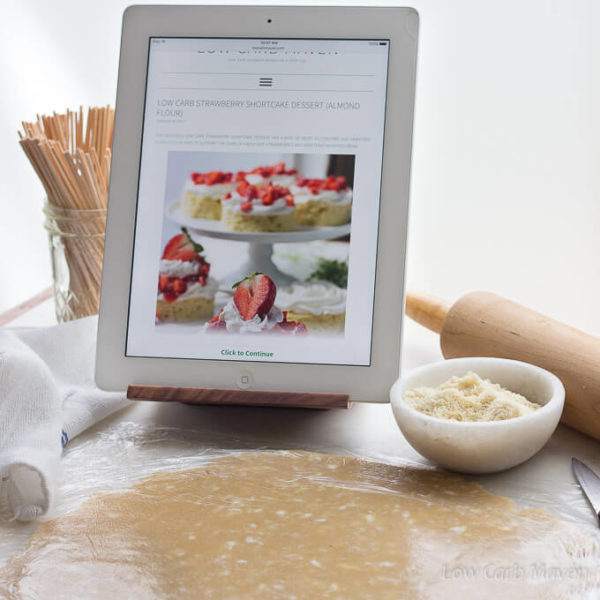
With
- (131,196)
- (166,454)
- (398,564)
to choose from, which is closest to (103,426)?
(166,454)

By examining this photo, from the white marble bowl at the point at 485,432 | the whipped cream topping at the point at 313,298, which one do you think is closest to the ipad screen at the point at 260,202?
the whipped cream topping at the point at 313,298

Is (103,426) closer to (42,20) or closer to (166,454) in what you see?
(166,454)

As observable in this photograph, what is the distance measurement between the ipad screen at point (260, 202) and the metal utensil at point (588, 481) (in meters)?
0.25

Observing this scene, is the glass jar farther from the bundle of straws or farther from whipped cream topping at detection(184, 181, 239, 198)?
whipped cream topping at detection(184, 181, 239, 198)

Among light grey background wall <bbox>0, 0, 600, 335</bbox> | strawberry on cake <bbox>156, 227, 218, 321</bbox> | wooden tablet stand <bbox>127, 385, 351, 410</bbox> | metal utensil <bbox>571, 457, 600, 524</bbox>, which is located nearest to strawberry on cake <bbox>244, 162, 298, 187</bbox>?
strawberry on cake <bbox>156, 227, 218, 321</bbox>

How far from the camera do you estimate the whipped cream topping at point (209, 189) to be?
87cm

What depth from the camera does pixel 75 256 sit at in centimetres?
112

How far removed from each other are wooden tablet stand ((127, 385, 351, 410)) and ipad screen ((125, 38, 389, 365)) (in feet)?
0.15

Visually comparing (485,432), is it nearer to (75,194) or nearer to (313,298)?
(313,298)

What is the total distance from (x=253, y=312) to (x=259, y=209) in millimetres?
122

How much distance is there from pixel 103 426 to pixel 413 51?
0.58 metres

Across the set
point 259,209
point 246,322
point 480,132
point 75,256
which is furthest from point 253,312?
point 480,132

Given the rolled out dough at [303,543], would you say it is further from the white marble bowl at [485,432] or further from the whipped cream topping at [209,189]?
the whipped cream topping at [209,189]

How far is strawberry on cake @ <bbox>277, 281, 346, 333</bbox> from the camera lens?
0.84m
